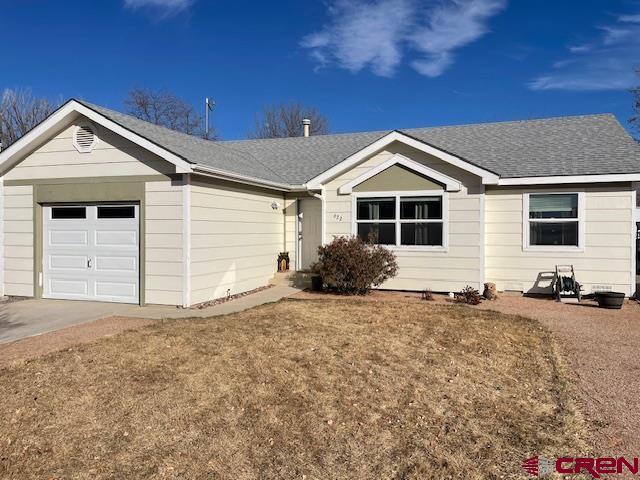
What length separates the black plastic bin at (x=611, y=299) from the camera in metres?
9.70

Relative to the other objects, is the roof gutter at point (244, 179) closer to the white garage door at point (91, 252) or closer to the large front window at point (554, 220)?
the white garage door at point (91, 252)

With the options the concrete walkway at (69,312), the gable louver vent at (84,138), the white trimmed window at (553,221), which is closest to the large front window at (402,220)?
the white trimmed window at (553,221)

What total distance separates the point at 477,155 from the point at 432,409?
9.68 meters

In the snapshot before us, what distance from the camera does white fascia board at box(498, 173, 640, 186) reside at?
1040 cm

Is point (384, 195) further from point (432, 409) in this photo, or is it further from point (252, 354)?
point (432, 409)

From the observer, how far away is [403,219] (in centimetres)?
1183

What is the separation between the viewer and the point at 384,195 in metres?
11.9

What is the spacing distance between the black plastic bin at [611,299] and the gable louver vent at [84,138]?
1160 centimetres

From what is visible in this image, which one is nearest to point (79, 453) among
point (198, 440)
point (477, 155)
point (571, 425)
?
Answer: point (198, 440)

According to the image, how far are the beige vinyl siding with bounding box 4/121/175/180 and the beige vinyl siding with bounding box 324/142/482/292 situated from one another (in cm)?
503

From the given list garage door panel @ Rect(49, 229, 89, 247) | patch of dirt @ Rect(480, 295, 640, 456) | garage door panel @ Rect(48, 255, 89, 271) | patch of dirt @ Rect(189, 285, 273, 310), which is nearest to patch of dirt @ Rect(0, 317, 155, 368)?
patch of dirt @ Rect(189, 285, 273, 310)

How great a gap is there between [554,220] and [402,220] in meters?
3.65

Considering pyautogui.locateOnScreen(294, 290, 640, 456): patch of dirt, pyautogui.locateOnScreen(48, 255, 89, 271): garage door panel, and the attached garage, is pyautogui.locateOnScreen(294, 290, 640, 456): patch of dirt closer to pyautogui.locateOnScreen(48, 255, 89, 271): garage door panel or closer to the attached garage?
the attached garage

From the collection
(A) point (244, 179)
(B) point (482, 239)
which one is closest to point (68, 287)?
(A) point (244, 179)
